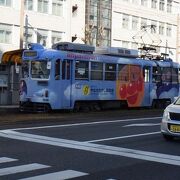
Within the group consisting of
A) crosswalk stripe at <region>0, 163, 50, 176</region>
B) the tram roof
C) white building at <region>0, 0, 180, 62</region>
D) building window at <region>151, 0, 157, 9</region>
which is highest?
building window at <region>151, 0, 157, 9</region>

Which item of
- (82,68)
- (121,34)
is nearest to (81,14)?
(121,34)

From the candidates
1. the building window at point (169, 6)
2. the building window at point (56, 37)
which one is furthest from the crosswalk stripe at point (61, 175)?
the building window at point (169, 6)

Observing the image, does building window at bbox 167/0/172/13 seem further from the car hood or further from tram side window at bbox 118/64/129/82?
the car hood

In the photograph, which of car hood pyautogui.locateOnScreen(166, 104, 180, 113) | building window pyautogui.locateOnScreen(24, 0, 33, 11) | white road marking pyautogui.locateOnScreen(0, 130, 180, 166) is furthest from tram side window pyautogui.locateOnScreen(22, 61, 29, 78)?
building window pyautogui.locateOnScreen(24, 0, 33, 11)

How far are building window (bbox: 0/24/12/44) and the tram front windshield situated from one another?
19.3 metres

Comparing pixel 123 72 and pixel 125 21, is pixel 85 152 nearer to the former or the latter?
pixel 123 72

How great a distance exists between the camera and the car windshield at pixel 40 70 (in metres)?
25.3

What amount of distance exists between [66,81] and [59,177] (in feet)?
54.3

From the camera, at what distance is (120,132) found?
1722cm

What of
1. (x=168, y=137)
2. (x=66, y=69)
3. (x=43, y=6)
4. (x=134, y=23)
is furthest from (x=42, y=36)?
(x=168, y=137)

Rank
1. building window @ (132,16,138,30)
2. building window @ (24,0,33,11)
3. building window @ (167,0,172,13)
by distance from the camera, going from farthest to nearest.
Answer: building window @ (167,0,172,13)
building window @ (132,16,138,30)
building window @ (24,0,33,11)

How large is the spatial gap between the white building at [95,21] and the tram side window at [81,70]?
18671 mm

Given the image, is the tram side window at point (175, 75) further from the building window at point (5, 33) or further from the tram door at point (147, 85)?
the building window at point (5, 33)

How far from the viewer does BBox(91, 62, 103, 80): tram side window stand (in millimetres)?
27198
